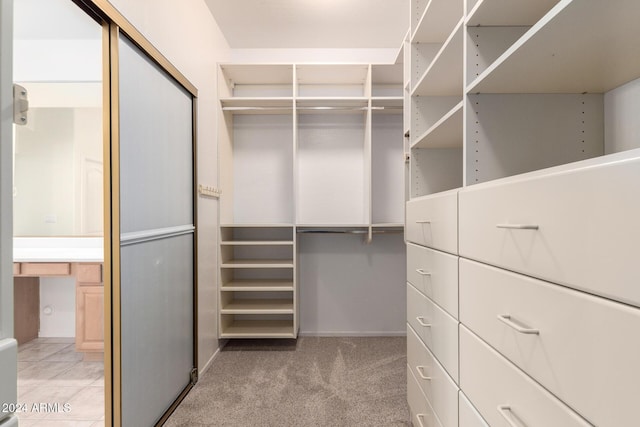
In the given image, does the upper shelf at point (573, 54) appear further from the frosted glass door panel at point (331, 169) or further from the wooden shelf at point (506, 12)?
the frosted glass door panel at point (331, 169)

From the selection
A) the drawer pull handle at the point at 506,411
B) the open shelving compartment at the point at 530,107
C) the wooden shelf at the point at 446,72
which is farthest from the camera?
the wooden shelf at the point at 446,72

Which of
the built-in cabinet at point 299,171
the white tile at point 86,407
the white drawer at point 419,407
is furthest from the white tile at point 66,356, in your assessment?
the white drawer at point 419,407

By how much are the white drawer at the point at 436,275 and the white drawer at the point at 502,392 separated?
141 mm

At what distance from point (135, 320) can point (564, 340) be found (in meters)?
1.63

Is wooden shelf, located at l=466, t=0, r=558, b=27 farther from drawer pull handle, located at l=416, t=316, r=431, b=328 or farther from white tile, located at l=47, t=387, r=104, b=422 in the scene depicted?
white tile, located at l=47, t=387, r=104, b=422

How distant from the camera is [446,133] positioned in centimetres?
159

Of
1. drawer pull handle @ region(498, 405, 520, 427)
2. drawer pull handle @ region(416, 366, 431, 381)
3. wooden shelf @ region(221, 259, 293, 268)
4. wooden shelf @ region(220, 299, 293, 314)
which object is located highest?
wooden shelf @ region(221, 259, 293, 268)

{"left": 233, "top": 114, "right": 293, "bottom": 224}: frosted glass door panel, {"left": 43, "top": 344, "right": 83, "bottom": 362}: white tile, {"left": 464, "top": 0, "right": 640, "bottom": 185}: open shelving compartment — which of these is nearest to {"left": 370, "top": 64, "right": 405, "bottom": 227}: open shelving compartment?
{"left": 233, "top": 114, "right": 293, "bottom": 224}: frosted glass door panel

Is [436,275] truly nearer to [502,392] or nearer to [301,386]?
[502,392]

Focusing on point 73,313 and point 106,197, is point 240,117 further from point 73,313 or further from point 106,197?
point 73,313

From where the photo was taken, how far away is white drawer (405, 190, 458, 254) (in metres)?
1.17

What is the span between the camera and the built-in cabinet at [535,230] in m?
0.52

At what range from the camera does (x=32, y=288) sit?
9.23 ft

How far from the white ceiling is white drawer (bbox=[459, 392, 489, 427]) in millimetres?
2528
